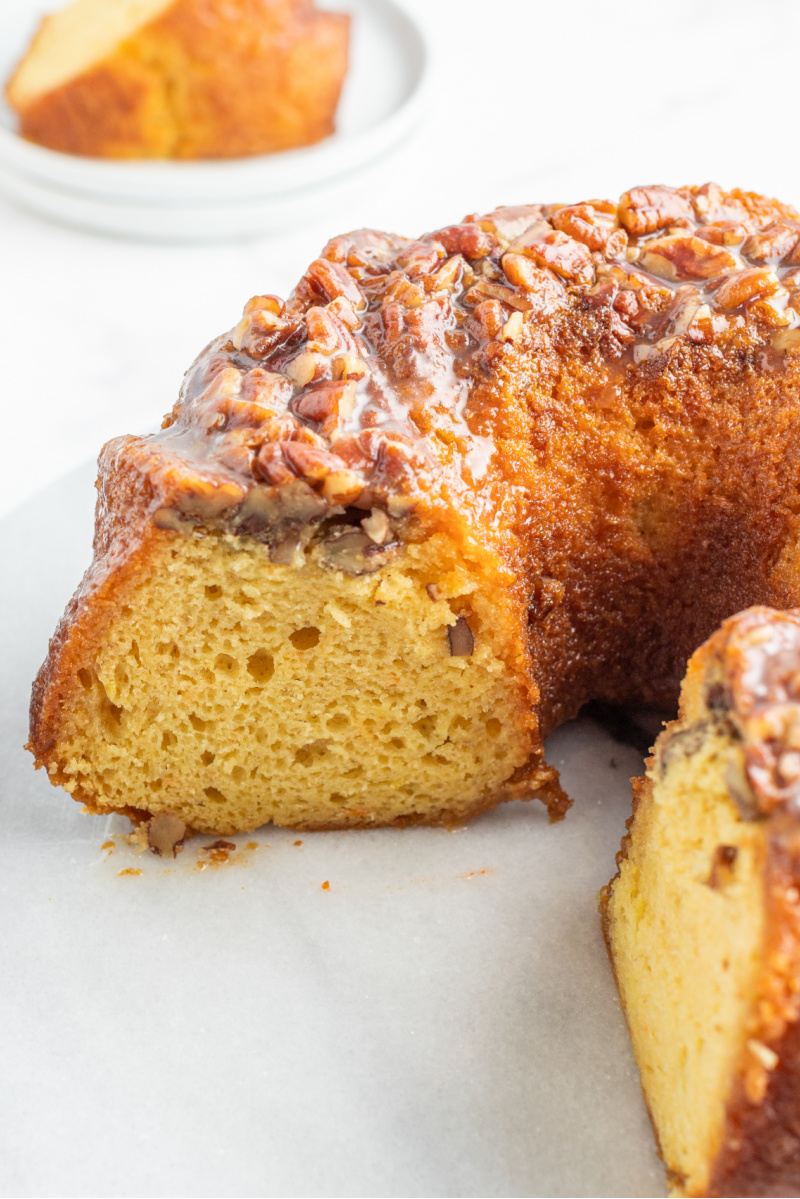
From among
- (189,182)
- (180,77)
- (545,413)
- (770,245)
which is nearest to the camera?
(545,413)

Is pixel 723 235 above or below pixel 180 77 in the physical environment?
below

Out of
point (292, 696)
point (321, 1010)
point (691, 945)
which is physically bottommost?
point (321, 1010)

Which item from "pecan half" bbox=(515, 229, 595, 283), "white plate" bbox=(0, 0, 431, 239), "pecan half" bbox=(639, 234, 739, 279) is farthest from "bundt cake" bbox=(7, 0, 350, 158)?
"pecan half" bbox=(639, 234, 739, 279)

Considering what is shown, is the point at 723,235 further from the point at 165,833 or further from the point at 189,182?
the point at 189,182

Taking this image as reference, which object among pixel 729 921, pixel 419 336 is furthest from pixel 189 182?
pixel 729 921

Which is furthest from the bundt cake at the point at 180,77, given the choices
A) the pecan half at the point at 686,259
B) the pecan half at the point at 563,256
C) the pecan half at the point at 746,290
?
the pecan half at the point at 746,290

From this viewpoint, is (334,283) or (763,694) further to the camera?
(334,283)

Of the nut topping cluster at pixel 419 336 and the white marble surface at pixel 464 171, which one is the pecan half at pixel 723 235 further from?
the white marble surface at pixel 464 171
